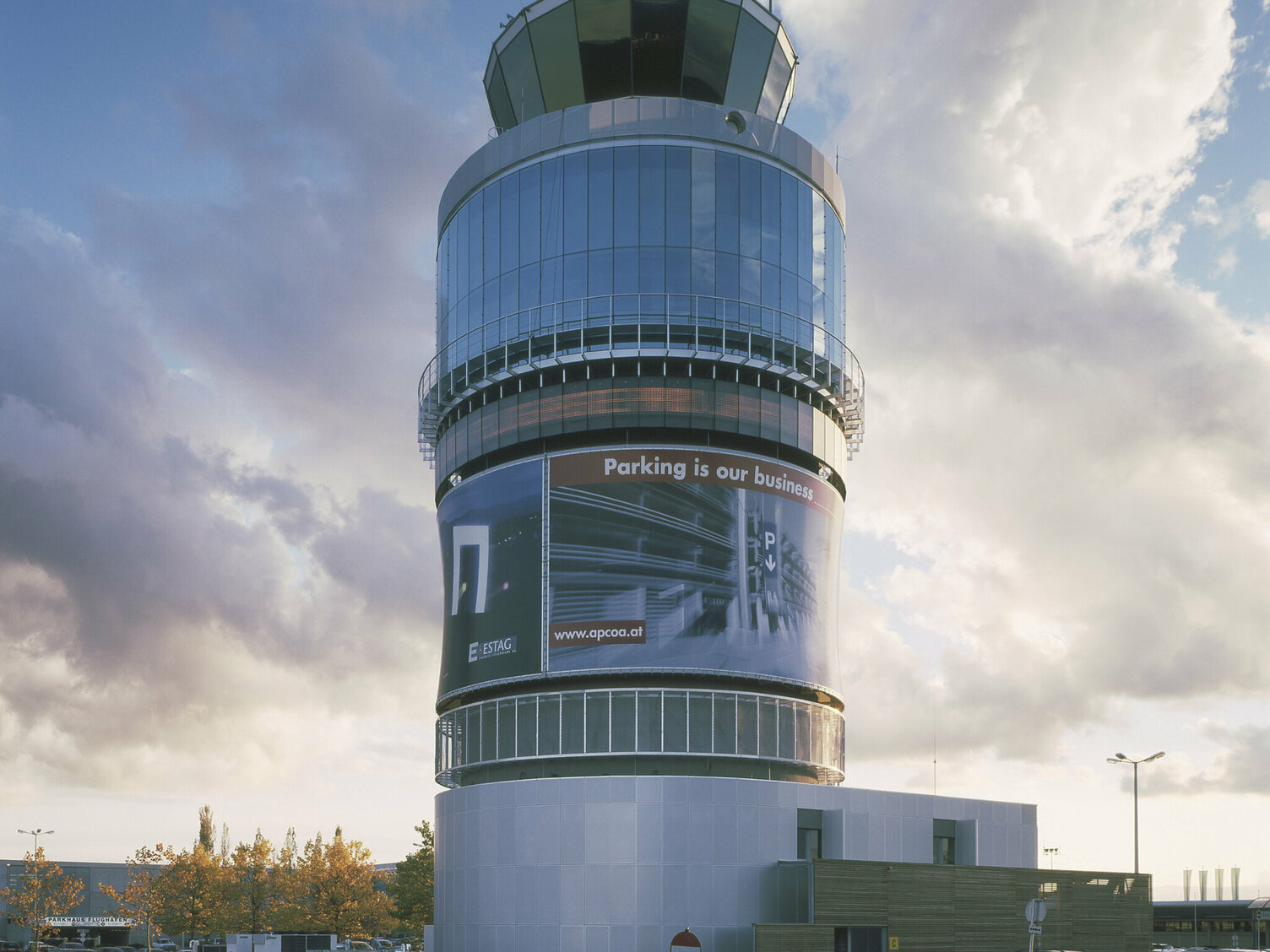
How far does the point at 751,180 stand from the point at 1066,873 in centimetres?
3514

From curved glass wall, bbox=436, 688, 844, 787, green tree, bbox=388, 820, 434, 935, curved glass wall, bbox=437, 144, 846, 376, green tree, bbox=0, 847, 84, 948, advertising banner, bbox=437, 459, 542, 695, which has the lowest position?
green tree, bbox=0, 847, 84, 948

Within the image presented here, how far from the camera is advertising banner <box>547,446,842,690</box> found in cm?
5412

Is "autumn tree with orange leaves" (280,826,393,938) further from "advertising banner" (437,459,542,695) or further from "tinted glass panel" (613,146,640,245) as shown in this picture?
"tinted glass panel" (613,146,640,245)

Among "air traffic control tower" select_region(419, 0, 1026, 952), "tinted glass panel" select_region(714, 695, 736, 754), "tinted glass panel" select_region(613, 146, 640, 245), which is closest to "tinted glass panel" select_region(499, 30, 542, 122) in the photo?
"air traffic control tower" select_region(419, 0, 1026, 952)

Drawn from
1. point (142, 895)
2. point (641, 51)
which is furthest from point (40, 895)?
point (641, 51)

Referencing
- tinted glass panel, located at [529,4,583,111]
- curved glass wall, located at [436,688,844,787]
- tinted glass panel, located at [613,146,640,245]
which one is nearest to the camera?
curved glass wall, located at [436,688,844,787]

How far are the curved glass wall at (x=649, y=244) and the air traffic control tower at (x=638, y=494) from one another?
0.13 meters

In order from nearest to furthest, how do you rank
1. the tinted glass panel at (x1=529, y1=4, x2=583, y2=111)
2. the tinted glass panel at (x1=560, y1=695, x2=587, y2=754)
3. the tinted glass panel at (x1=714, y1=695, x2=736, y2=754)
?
the tinted glass panel at (x1=560, y1=695, x2=587, y2=754) → the tinted glass panel at (x1=714, y1=695, x2=736, y2=754) → the tinted glass panel at (x1=529, y1=4, x2=583, y2=111)

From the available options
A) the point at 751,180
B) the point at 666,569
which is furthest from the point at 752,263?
the point at 666,569

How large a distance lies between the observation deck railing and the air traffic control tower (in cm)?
14

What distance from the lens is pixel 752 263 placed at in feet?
195

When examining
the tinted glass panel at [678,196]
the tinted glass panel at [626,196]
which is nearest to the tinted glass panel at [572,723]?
the tinted glass panel at [626,196]

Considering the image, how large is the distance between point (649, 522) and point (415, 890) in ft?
157

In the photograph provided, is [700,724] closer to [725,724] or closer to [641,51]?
[725,724]
